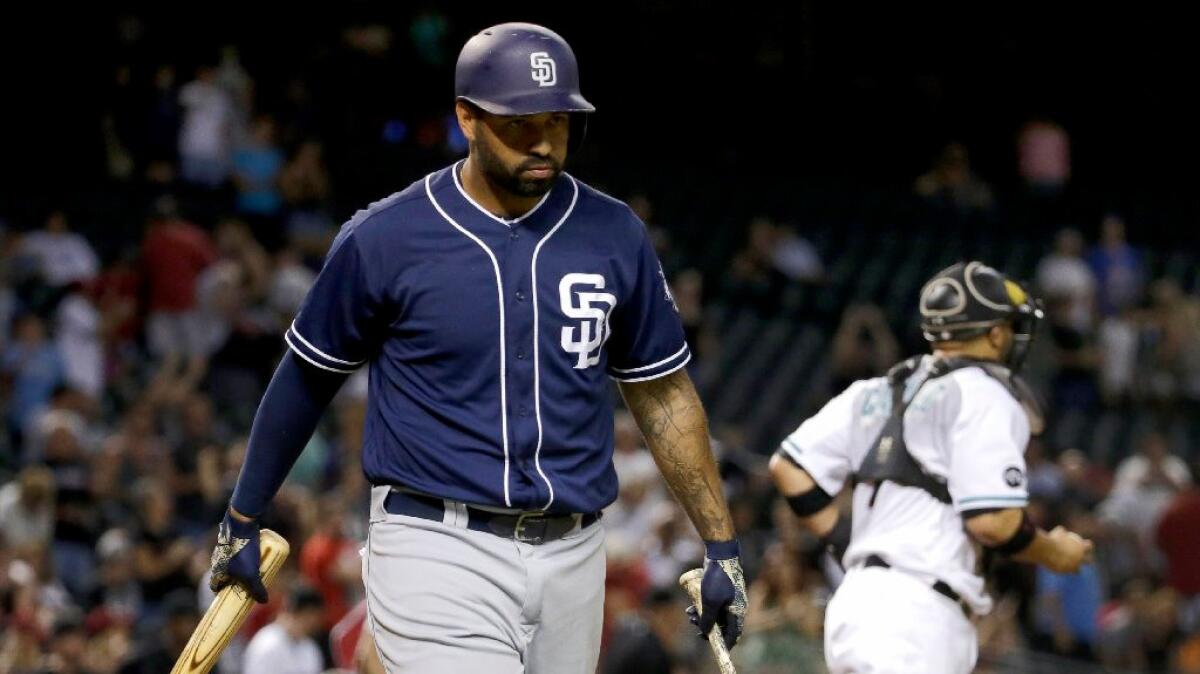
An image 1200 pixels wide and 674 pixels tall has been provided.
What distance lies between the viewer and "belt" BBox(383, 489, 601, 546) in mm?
4676

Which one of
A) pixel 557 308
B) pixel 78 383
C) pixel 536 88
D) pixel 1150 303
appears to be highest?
pixel 536 88

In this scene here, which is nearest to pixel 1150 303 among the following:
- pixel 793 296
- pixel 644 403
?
pixel 793 296

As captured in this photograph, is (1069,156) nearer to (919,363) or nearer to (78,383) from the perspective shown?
(78,383)

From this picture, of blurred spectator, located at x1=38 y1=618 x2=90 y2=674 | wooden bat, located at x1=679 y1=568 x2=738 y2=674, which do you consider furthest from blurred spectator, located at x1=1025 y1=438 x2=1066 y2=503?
wooden bat, located at x1=679 y1=568 x2=738 y2=674

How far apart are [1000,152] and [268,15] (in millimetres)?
7100

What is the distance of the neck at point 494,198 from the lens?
476 centimetres

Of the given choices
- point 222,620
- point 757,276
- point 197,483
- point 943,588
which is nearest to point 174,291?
point 197,483

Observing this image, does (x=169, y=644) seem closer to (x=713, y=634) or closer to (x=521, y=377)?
(x=713, y=634)

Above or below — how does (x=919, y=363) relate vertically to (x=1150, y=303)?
above

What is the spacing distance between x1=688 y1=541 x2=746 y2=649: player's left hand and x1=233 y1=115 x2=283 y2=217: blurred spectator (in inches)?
365

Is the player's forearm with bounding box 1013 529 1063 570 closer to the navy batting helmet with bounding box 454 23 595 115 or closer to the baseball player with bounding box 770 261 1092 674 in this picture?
the baseball player with bounding box 770 261 1092 674

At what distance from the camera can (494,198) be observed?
188 inches

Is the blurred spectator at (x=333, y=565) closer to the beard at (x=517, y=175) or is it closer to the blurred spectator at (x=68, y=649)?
the blurred spectator at (x=68, y=649)

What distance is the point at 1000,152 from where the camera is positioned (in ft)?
66.8
